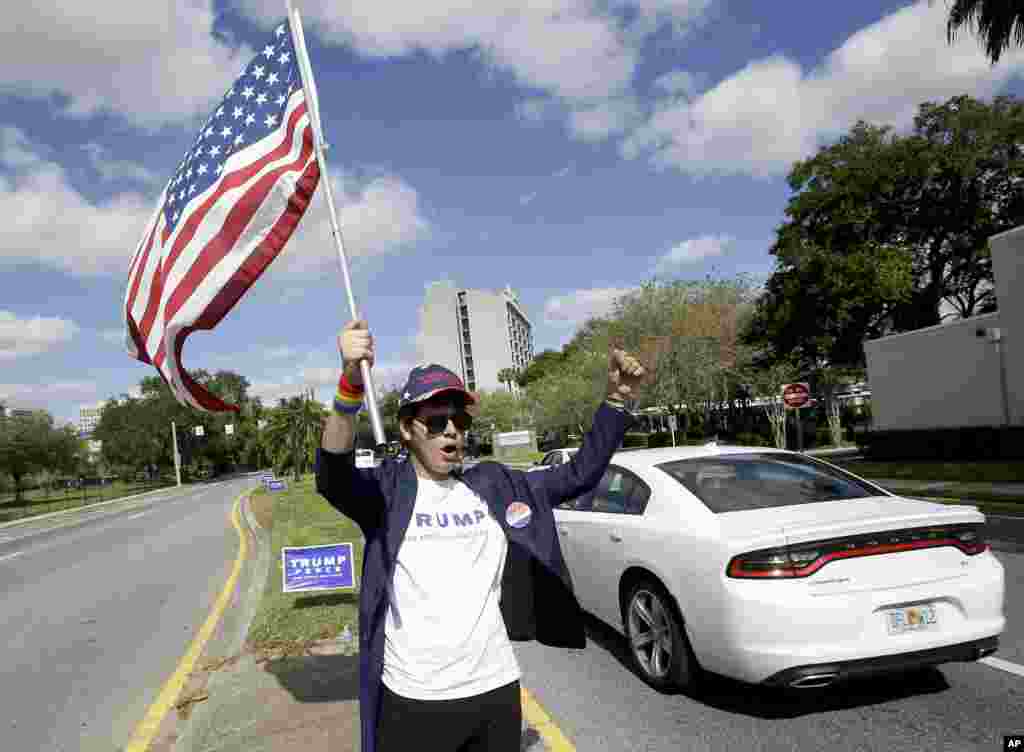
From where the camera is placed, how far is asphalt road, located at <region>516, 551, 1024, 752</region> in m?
4.07

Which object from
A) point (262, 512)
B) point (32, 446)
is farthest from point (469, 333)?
point (262, 512)

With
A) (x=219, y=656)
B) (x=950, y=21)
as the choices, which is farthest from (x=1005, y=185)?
(x=219, y=656)

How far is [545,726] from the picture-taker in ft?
15.2

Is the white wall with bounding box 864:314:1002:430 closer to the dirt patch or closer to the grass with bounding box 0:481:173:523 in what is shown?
the dirt patch

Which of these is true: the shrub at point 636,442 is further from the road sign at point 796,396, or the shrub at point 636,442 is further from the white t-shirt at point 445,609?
the white t-shirt at point 445,609

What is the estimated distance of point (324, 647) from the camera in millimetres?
6484

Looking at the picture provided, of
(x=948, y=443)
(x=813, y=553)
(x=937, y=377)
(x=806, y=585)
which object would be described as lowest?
(x=948, y=443)

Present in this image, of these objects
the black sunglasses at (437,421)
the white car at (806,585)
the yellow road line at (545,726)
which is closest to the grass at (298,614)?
the yellow road line at (545,726)

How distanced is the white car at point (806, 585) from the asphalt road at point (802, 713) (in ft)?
0.93

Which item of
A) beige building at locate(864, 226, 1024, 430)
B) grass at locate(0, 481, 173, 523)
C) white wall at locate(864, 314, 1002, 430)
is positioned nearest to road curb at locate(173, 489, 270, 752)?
beige building at locate(864, 226, 1024, 430)

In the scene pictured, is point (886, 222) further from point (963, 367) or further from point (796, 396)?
point (796, 396)

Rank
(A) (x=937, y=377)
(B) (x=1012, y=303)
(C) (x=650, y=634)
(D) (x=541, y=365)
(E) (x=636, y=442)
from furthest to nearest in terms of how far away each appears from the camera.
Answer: (D) (x=541, y=365) < (E) (x=636, y=442) < (A) (x=937, y=377) < (B) (x=1012, y=303) < (C) (x=650, y=634)

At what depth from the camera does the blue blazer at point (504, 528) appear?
7.99 feet

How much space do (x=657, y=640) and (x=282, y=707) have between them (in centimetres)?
248
